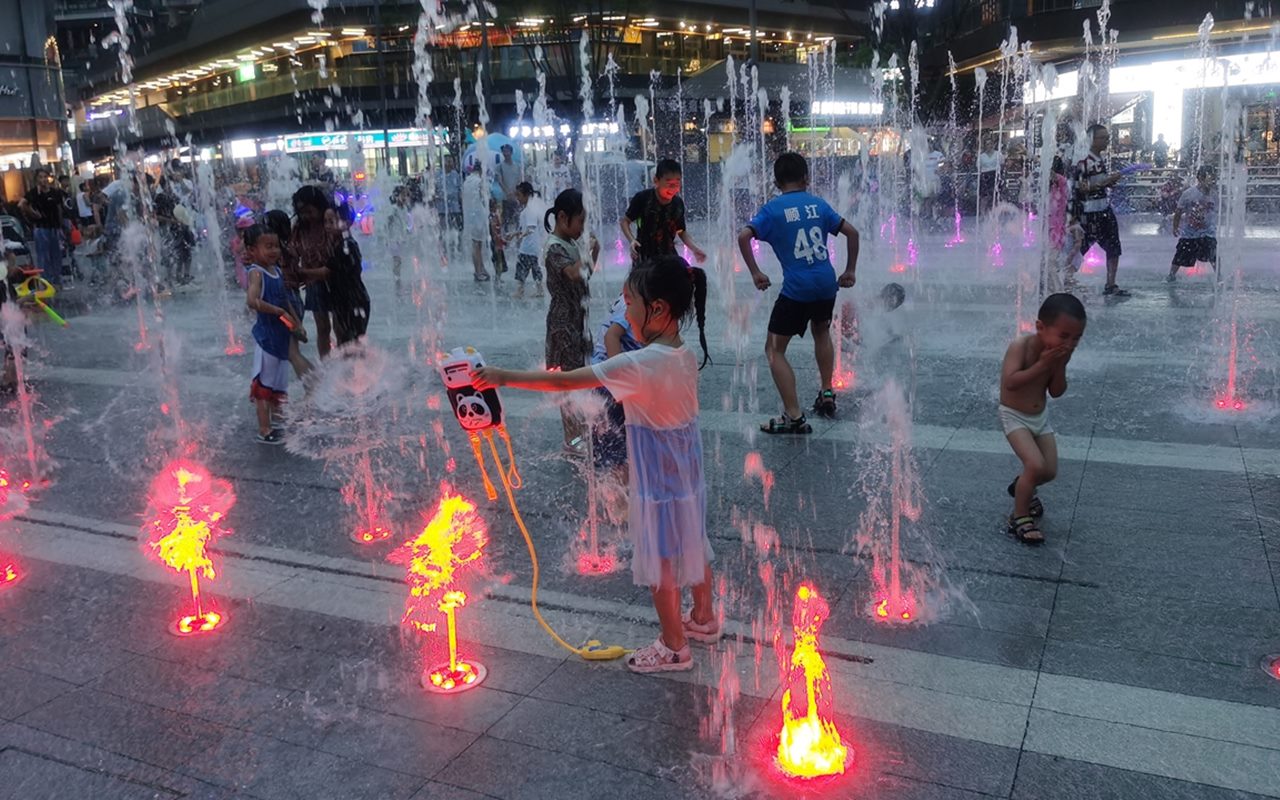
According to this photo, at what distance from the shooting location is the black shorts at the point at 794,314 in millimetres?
5988

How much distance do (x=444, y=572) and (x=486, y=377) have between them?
4.96 feet

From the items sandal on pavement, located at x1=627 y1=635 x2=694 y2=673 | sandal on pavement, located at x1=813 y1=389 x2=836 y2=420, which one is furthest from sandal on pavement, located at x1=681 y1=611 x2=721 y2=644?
sandal on pavement, located at x1=813 y1=389 x2=836 y2=420

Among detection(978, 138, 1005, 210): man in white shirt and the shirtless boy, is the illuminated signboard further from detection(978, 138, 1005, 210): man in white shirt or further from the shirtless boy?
the shirtless boy

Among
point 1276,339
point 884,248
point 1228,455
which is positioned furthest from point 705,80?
point 1228,455

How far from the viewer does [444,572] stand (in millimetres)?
4113

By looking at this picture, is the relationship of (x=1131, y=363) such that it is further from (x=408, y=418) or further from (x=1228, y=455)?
(x=408, y=418)

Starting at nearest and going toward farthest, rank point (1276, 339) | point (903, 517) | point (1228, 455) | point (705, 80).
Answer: point (903, 517) < point (1228, 455) < point (1276, 339) < point (705, 80)

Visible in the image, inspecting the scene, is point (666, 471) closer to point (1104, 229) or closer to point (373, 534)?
point (373, 534)

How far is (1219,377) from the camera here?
22.2 feet

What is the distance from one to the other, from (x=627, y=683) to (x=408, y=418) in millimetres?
4083

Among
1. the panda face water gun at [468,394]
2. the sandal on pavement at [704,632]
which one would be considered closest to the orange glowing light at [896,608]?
the sandal on pavement at [704,632]

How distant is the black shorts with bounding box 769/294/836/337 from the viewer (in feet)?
19.6

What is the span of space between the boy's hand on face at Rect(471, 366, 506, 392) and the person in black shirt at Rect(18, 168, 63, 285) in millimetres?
15934

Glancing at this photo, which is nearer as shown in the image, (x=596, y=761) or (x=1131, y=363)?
(x=596, y=761)
